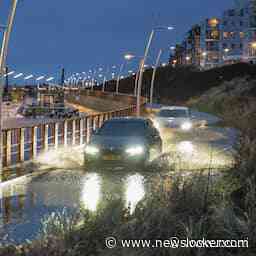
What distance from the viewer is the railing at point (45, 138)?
1825cm

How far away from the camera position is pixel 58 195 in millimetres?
12578

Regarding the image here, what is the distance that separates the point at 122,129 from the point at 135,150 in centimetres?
204

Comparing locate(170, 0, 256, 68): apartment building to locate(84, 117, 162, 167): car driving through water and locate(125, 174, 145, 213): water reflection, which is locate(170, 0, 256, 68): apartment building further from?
locate(125, 174, 145, 213): water reflection

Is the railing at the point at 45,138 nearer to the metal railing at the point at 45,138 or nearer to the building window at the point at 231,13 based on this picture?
the metal railing at the point at 45,138

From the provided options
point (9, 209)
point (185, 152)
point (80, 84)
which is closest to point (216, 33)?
point (80, 84)

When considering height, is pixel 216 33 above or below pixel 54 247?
above

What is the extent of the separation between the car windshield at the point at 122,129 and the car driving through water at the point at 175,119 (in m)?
14.1

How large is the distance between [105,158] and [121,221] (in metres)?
10.1

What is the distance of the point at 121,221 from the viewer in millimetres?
7840

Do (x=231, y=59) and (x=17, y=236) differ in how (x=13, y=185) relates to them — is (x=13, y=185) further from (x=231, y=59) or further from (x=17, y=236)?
(x=231, y=59)

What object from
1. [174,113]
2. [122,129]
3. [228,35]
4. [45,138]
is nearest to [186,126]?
[174,113]

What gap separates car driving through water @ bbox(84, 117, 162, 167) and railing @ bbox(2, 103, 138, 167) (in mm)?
2009

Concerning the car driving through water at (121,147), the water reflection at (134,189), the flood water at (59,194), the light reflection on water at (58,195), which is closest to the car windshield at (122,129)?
the car driving through water at (121,147)

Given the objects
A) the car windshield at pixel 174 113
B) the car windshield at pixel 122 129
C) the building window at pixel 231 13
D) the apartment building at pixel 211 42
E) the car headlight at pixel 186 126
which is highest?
the building window at pixel 231 13
